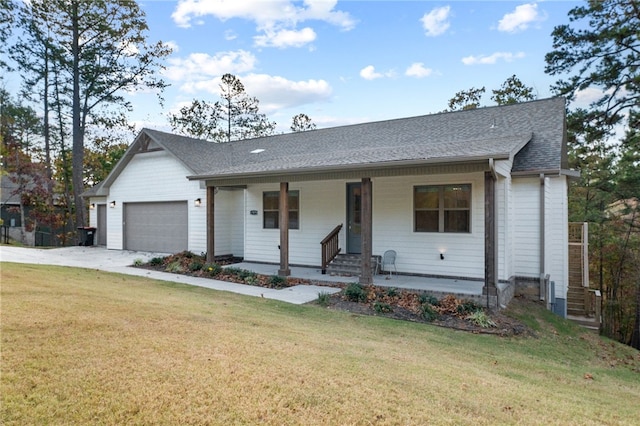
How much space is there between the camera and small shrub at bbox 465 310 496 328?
6.66 meters

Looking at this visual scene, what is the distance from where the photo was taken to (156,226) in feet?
49.8

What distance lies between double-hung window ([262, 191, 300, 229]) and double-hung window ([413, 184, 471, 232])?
3718 millimetres

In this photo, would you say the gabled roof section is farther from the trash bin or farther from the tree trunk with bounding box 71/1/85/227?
the tree trunk with bounding box 71/1/85/227

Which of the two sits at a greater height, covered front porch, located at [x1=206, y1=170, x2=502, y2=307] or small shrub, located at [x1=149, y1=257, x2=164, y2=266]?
covered front porch, located at [x1=206, y1=170, x2=502, y2=307]

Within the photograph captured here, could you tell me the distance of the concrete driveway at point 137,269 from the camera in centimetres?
848

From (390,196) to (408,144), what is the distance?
2015mm

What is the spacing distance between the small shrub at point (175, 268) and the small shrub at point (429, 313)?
7106 mm

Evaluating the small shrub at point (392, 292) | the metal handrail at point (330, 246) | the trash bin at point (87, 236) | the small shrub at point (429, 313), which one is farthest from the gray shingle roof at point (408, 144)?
the trash bin at point (87, 236)

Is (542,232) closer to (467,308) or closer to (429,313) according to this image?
(467,308)

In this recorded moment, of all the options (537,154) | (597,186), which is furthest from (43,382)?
(597,186)

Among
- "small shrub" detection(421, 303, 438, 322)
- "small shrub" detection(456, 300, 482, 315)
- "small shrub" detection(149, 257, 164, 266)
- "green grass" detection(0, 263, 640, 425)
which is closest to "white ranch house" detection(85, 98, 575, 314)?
"small shrub" detection(456, 300, 482, 315)

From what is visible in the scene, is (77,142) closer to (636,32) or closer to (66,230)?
(66,230)

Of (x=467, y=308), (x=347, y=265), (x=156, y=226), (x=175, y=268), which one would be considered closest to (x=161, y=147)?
(x=156, y=226)

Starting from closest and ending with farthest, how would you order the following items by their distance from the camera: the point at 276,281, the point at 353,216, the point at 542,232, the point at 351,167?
the point at 351,167, the point at 542,232, the point at 276,281, the point at 353,216
